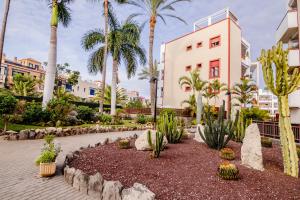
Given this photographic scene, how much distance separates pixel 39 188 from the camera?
454 cm

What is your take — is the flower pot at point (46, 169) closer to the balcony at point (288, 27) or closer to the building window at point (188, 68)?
the balcony at point (288, 27)

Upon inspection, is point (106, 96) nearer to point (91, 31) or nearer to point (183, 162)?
point (91, 31)

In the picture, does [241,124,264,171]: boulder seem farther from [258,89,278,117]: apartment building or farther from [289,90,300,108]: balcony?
[258,89,278,117]: apartment building

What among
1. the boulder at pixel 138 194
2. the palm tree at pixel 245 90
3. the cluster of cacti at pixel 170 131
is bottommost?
the boulder at pixel 138 194

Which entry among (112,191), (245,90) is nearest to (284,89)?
(112,191)

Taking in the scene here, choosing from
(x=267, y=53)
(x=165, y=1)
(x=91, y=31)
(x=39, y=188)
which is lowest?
(x=39, y=188)

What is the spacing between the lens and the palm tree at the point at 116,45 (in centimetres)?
2066

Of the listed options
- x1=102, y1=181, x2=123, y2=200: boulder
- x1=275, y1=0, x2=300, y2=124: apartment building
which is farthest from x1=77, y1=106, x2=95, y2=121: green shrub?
x1=275, y1=0, x2=300, y2=124: apartment building

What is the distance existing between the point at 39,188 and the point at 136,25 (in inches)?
775

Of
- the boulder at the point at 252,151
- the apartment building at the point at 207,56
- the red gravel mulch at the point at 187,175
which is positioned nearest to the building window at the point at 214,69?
the apartment building at the point at 207,56

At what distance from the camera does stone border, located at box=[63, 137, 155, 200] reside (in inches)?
137

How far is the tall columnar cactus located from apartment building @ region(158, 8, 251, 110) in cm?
1729

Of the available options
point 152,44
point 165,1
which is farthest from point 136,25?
point 165,1

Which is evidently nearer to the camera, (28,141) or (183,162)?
(183,162)
